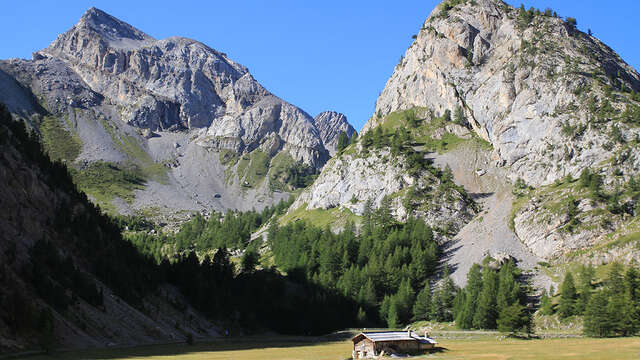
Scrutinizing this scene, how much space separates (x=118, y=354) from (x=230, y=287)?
87205 mm

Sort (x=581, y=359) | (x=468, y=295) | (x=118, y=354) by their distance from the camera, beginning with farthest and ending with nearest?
(x=468, y=295), (x=118, y=354), (x=581, y=359)

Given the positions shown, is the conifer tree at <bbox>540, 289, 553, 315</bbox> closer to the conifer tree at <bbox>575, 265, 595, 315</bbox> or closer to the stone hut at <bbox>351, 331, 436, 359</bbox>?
the conifer tree at <bbox>575, 265, 595, 315</bbox>

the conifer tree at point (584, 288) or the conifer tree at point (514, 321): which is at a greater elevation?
the conifer tree at point (584, 288)

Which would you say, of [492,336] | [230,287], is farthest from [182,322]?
[492,336]

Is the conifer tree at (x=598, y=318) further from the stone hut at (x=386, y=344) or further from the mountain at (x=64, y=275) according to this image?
the mountain at (x=64, y=275)

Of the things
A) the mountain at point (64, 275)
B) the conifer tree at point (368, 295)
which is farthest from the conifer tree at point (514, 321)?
the mountain at point (64, 275)

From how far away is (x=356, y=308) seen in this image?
16388 cm

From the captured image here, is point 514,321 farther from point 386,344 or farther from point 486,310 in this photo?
point 386,344

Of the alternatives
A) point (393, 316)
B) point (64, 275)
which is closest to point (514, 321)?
point (393, 316)

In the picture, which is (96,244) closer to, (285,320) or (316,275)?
(285,320)

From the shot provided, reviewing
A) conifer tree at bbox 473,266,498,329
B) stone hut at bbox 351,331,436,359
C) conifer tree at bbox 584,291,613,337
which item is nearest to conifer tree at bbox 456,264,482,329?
conifer tree at bbox 473,266,498,329

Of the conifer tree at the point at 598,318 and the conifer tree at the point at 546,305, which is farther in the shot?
the conifer tree at the point at 546,305

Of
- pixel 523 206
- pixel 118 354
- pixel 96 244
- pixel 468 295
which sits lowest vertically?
pixel 118 354

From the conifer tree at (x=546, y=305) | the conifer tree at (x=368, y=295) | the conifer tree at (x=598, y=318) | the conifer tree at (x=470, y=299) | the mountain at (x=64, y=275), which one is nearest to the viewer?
the mountain at (x=64, y=275)
